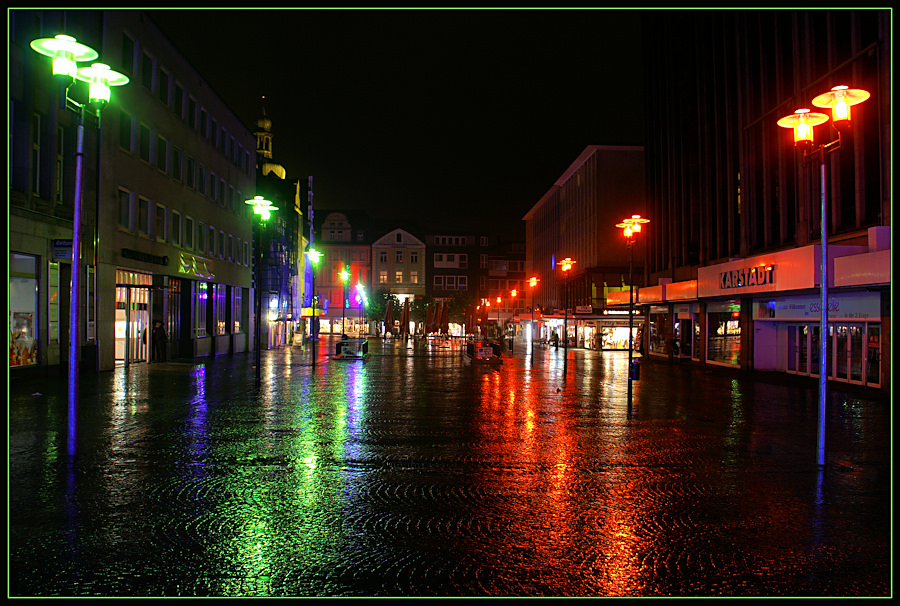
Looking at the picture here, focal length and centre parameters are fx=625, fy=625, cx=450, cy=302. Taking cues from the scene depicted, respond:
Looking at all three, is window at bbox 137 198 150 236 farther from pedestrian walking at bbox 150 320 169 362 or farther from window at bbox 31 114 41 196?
window at bbox 31 114 41 196

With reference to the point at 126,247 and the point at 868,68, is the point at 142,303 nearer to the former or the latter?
the point at 126,247

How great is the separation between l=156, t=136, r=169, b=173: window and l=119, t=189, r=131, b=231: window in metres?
3.39

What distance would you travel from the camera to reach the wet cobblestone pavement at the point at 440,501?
17.8 feet

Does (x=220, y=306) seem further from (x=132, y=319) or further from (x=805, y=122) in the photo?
(x=805, y=122)

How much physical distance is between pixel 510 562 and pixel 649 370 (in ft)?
89.9

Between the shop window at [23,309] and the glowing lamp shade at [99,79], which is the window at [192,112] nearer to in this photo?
the shop window at [23,309]

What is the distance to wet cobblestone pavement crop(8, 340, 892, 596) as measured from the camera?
17.8ft

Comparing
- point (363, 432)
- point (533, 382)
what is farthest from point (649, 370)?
point (363, 432)

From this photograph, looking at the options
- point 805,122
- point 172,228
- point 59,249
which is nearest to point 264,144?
point 172,228

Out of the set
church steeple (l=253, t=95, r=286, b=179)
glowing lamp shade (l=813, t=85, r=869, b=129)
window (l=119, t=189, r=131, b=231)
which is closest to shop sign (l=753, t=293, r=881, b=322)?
glowing lamp shade (l=813, t=85, r=869, b=129)

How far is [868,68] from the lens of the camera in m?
20.5

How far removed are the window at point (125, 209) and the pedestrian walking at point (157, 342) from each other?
5.04m

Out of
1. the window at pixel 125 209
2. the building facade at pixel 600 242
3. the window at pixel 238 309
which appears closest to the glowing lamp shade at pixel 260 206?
the window at pixel 125 209

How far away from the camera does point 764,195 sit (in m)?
28.2
